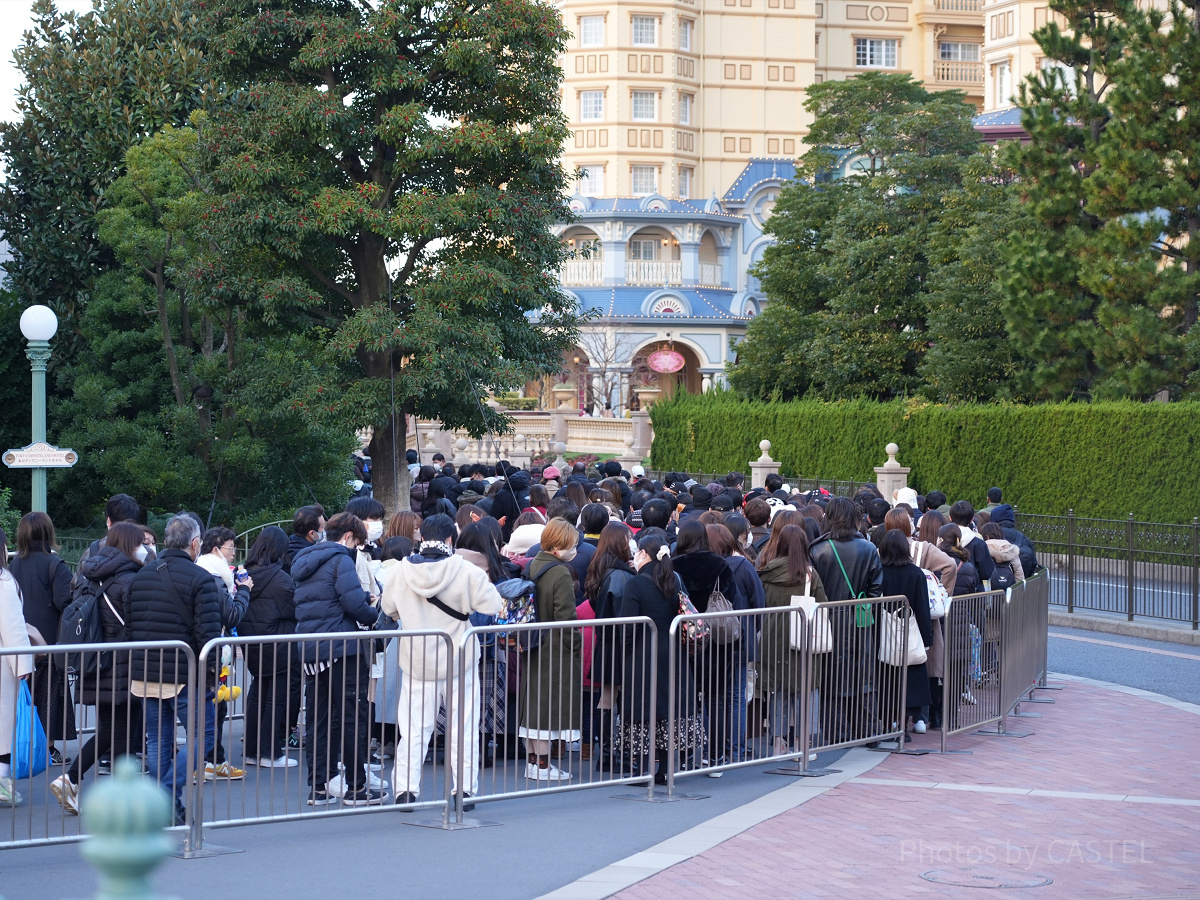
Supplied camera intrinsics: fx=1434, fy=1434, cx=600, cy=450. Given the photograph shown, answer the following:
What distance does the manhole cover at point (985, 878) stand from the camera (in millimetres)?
6938

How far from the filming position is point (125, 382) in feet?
74.5

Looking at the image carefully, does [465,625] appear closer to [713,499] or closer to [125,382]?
[713,499]

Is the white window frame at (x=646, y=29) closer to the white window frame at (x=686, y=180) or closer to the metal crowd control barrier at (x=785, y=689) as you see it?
the white window frame at (x=686, y=180)

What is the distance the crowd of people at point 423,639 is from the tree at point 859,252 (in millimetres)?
26206

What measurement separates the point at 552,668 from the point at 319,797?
1.53 meters

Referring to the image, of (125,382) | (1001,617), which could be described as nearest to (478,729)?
(1001,617)

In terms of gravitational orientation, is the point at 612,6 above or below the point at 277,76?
above

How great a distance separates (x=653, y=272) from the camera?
67375 millimetres

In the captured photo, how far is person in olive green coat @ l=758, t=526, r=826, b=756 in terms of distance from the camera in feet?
30.7

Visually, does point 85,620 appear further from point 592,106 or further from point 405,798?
point 592,106

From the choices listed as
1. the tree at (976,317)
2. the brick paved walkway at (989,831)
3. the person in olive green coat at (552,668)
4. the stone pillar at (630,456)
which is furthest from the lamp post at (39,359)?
the stone pillar at (630,456)

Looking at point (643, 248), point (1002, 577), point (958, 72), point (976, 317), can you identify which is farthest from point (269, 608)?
point (958, 72)

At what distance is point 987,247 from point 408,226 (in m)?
16.7

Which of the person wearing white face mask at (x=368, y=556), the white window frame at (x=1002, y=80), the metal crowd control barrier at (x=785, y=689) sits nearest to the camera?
the metal crowd control barrier at (x=785, y=689)
